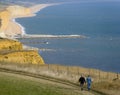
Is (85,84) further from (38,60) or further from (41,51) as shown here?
(41,51)

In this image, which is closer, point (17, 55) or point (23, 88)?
point (23, 88)

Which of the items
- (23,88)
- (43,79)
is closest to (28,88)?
(23,88)

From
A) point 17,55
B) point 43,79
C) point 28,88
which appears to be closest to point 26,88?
point 28,88

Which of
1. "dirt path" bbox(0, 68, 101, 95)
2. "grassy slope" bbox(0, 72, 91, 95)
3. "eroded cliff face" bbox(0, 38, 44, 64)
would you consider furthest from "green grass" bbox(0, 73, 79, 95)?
"eroded cliff face" bbox(0, 38, 44, 64)

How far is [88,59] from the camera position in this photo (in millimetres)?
90562

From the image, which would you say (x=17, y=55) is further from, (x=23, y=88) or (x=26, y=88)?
(x=23, y=88)

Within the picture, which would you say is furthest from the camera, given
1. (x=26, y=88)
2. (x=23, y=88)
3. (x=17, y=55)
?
(x=17, y=55)

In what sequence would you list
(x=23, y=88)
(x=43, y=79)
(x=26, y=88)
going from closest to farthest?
1. (x=23, y=88)
2. (x=26, y=88)
3. (x=43, y=79)

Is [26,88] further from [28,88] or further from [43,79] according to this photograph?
[43,79]

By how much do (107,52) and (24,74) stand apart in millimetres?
69674

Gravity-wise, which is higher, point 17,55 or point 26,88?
point 17,55

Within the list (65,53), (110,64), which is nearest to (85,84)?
(110,64)

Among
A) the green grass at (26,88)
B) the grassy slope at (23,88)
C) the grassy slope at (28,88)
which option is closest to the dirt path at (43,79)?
the grassy slope at (28,88)

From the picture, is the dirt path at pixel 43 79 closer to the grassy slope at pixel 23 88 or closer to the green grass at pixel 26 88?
the green grass at pixel 26 88
